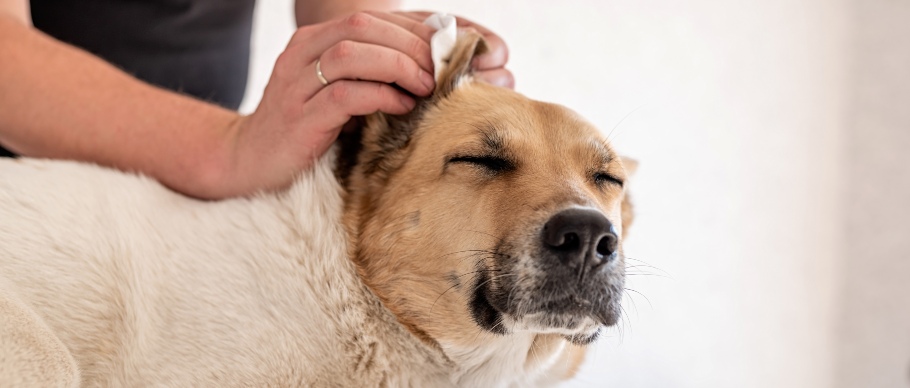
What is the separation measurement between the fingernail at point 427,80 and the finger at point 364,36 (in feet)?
0.06

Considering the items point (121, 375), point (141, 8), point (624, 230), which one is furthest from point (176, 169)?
point (624, 230)

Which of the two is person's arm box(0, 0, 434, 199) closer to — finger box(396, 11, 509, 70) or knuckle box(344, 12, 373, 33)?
knuckle box(344, 12, 373, 33)

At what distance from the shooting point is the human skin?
111 cm

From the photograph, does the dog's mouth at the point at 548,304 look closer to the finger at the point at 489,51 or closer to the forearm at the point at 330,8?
the finger at the point at 489,51

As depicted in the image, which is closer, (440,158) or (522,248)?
(522,248)

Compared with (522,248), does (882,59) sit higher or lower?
higher

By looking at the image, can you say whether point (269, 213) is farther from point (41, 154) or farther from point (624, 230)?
point (624, 230)

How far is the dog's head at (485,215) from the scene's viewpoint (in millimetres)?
954

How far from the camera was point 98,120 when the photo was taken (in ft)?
3.89

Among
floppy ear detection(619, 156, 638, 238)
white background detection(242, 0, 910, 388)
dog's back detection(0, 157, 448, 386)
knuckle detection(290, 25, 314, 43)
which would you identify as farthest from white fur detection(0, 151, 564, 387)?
white background detection(242, 0, 910, 388)

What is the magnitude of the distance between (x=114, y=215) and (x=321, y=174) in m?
0.32

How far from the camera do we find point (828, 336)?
3.04 m

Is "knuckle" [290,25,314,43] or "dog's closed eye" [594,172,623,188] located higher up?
"knuckle" [290,25,314,43]

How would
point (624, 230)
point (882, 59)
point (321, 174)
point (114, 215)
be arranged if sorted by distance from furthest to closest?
point (882, 59) → point (624, 230) → point (321, 174) → point (114, 215)
